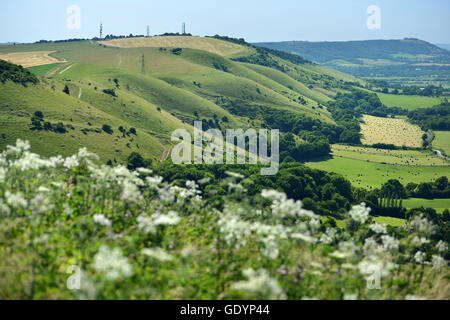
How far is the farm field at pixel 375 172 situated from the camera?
142 metres

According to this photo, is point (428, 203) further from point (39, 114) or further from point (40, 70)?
point (40, 70)

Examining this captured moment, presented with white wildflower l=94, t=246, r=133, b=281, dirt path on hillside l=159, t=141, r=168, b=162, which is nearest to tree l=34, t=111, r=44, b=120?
dirt path on hillside l=159, t=141, r=168, b=162

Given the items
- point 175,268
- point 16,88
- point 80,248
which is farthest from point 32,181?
point 16,88

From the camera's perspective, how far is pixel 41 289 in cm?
1193

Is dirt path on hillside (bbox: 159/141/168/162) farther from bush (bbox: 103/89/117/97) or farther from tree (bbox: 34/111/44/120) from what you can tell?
bush (bbox: 103/89/117/97)

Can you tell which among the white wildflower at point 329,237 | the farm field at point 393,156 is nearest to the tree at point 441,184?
the farm field at point 393,156

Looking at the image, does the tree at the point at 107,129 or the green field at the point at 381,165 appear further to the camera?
the green field at the point at 381,165

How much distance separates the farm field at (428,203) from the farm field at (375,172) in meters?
14.1

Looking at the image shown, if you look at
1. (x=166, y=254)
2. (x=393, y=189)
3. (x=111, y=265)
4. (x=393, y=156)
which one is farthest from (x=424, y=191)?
(x=111, y=265)

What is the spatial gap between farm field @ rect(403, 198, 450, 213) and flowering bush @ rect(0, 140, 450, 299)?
110 m

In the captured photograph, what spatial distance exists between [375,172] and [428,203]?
33551 mm

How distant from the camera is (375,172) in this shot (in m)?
153

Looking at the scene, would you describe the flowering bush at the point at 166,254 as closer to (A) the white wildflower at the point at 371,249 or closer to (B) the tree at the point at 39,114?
(A) the white wildflower at the point at 371,249
